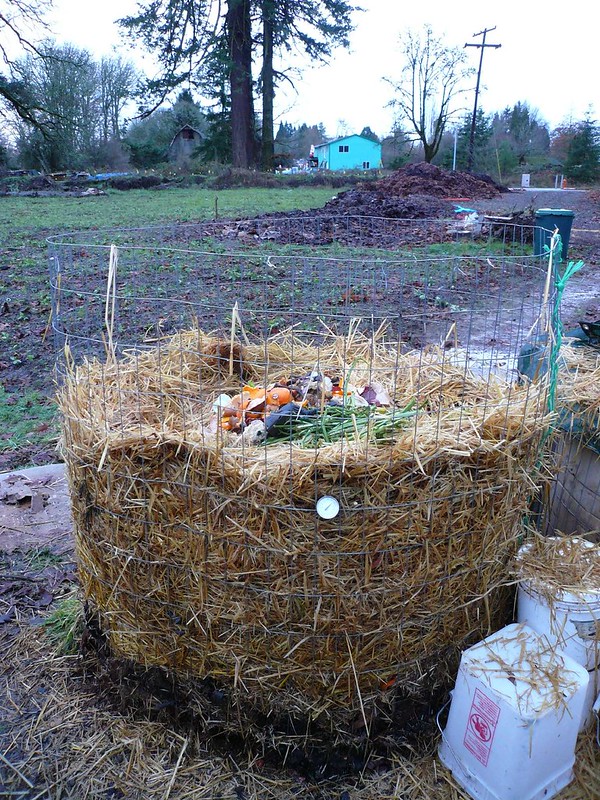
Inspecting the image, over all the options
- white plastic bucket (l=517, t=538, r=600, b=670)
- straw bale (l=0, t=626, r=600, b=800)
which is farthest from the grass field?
white plastic bucket (l=517, t=538, r=600, b=670)

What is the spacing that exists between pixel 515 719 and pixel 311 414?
46.5 inches

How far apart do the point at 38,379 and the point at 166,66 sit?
22895 millimetres

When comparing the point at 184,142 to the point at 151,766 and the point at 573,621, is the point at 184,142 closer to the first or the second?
the point at 151,766

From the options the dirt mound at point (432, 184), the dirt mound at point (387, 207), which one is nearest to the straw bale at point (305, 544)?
the dirt mound at point (387, 207)

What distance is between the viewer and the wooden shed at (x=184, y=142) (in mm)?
38281

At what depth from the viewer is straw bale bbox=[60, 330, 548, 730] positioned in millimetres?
2057

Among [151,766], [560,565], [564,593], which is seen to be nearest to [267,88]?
[560,565]

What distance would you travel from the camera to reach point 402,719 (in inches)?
93.0

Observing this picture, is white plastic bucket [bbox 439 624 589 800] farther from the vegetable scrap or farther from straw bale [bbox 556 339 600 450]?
straw bale [bbox 556 339 600 450]

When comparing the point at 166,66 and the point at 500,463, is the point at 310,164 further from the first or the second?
the point at 500,463

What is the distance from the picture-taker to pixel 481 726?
212cm

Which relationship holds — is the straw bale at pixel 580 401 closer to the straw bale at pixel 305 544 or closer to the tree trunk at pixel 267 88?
the straw bale at pixel 305 544

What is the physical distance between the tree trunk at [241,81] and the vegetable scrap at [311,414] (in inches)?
1011

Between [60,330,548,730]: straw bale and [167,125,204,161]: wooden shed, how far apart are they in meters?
38.6
